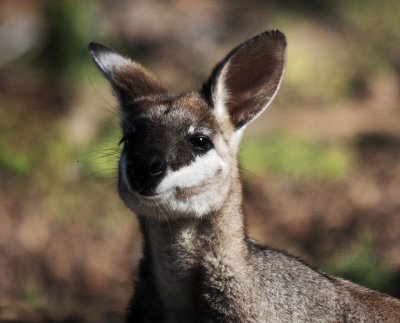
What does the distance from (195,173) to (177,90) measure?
1.99 metres

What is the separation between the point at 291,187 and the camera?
36.6 feet

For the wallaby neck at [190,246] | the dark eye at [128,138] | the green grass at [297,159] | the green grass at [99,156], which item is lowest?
the wallaby neck at [190,246]

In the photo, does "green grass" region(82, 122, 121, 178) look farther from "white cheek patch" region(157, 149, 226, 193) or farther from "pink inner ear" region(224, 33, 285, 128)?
"white cheek patch" region(157, 149, 226, 193)

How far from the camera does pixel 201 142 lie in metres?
5.51

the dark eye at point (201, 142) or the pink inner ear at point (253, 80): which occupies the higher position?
the pink inner ear at point (253, 80)

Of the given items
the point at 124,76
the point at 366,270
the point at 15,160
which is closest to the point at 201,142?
the point at 124,76

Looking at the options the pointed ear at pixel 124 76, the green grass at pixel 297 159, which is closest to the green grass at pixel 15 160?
the green grass at pixel 297 159

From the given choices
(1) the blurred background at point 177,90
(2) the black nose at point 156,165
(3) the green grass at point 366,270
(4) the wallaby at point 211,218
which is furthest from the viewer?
(1) the blurred background at point 177,90

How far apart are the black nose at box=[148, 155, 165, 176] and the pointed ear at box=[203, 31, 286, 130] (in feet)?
2.75

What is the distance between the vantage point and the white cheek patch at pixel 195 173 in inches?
203

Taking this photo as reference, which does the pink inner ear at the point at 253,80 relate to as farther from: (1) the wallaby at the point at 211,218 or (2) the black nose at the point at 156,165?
(2) the black nose at the point at 156,165

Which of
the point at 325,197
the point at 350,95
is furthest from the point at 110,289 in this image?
the point at 350,95

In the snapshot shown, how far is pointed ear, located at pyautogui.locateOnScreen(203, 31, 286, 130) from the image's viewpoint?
5848 millimetres

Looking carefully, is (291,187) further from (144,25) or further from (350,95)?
(144,25)
